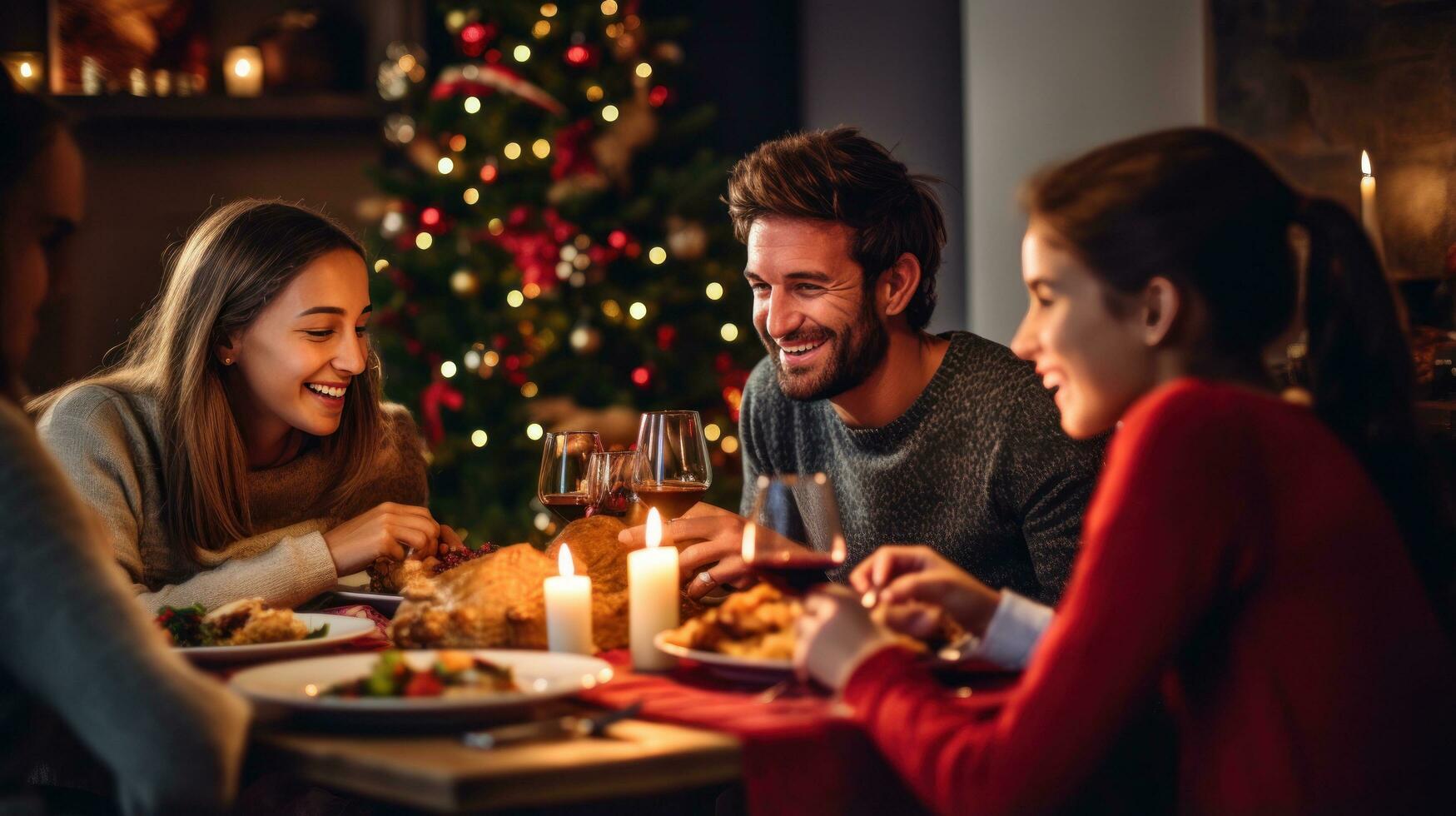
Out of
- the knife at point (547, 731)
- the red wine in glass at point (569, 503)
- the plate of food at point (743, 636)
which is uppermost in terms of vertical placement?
the red wine in glass at point (569, 503)

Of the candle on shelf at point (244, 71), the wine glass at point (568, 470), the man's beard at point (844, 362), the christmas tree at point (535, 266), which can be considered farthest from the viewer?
the candle on shelf at point (244, 71)

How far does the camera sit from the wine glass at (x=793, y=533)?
4.32ft

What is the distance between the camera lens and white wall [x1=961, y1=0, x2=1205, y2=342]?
144 inches

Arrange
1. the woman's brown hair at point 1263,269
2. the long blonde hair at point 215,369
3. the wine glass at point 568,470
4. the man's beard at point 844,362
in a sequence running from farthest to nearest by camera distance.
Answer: the man's beard at point 844,362
the long blonde hair at point 215,369
the wine glass at point 568,470
the woman's brown hair at point 1263,269

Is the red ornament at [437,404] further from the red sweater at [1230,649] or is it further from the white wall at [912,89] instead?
the red sweater at [1230,649]

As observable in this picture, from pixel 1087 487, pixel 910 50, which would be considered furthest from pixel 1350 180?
pixel 910 50

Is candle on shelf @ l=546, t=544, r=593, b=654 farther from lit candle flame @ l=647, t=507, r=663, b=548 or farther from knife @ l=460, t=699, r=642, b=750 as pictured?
knife @ l=460, t=699, r=642, b=750

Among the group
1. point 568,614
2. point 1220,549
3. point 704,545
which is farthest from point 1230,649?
point 704,545

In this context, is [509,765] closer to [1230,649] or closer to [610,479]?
[1230,649]

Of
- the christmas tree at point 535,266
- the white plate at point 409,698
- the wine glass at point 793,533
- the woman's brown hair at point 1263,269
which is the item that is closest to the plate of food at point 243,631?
the white plate at point 409,698

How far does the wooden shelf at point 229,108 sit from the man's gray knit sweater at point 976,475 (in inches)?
111

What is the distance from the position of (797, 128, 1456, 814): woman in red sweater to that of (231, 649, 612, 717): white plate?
0.25m

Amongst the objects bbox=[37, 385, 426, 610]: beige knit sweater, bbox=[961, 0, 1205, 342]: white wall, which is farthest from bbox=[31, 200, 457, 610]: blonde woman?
bbox=[961, 0, 1205, 342]: white wall

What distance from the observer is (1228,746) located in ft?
3.83
